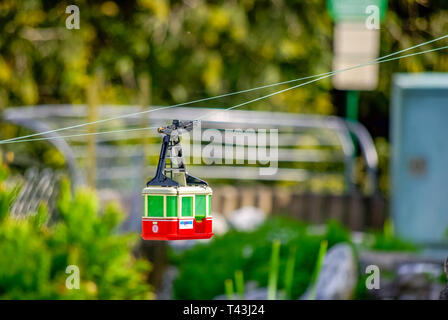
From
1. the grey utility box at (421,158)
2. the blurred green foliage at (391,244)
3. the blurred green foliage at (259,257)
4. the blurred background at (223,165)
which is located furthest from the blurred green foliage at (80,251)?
the grey utility box at (421,158)

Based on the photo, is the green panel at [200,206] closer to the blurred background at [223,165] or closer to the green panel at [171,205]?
the green panel at [171,205]

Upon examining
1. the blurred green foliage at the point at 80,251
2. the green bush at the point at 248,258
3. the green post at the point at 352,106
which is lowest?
the green bush at the point at 248,258

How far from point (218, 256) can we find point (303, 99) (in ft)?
16.4

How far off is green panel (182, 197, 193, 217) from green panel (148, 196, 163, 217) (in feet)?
0.12

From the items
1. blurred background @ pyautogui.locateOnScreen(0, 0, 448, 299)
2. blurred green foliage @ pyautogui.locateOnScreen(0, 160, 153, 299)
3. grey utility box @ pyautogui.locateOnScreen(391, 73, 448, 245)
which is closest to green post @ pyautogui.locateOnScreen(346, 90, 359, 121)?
blurred background @ pyautogui.locateOnScreen(0, 0, 448, 299)

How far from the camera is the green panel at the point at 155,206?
44.7 inches

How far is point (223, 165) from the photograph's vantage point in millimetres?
7473

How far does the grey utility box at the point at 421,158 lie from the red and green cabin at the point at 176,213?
17.3 feet

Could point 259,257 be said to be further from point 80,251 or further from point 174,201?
point 174,201

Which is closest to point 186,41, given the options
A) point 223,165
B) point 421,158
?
point 223,165

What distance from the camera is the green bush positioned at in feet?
15.0

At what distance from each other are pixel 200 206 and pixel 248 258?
4.47m

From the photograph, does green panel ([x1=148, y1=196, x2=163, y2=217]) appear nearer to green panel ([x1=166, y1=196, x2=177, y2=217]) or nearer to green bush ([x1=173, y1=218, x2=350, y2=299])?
green panel ([x1=166, y1=196, x2=177, y2=217])
